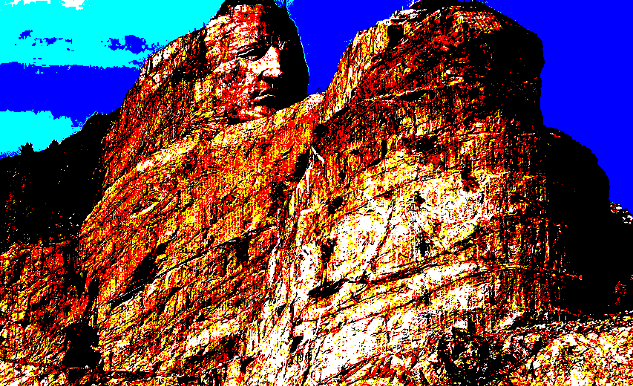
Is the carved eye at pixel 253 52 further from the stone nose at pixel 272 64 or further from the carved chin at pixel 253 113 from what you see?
the carved chin at pixel 253 113

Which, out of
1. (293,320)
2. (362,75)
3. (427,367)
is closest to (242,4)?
(362,75)

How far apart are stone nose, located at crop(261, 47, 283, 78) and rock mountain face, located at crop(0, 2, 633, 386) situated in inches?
55.6

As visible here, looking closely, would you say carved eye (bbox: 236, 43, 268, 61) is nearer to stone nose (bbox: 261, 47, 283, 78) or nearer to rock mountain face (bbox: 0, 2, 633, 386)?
stone nose (bbox: 261, 47, 283, 78)

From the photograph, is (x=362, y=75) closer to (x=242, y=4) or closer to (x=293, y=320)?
(x=293, y=320)

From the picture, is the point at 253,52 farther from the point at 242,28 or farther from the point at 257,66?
the point at 242,28

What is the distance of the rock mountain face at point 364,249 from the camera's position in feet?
26.2

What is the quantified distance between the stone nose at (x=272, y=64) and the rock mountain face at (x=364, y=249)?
1.41 m

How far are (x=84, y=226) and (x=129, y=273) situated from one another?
2541mm

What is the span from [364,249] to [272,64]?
7.19 meters

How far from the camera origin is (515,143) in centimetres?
893

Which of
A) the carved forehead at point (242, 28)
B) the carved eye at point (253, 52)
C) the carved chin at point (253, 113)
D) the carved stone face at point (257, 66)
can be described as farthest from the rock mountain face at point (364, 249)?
the carved eye at point (253, 52)

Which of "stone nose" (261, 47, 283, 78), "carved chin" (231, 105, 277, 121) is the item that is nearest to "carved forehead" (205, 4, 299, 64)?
"stone nose" (261, 47, 283, 78)

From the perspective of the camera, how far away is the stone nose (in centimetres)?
1443

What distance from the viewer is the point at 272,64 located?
14.5m
